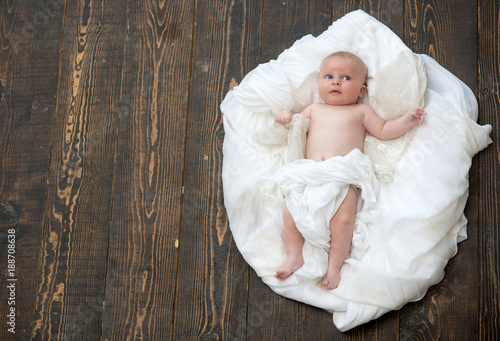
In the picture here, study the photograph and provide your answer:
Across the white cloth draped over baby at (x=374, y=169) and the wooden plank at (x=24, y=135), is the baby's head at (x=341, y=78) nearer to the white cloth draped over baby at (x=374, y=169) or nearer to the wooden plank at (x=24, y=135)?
the white cloth draped over baby at (x=374, y=169)

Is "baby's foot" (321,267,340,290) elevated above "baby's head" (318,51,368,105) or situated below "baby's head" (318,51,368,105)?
below

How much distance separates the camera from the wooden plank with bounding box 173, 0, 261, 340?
5.14 feet

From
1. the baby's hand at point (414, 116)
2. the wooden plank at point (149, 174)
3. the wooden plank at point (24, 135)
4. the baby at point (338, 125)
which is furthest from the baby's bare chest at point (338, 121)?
the wooden plank at point (24, 135)

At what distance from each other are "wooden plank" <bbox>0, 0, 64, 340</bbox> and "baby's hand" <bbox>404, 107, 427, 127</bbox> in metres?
1.24

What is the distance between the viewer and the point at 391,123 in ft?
4.95

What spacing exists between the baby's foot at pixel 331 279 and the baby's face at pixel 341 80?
520 millimetres

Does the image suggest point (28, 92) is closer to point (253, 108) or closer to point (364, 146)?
point (253, 108)

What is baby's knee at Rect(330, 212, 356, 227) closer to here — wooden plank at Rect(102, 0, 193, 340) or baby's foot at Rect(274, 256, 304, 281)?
baby's foot at Rect(274, 256, 304, 281)

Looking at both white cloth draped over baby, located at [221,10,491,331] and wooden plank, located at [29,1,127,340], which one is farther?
wooden plank, located at [29,1,127,340]

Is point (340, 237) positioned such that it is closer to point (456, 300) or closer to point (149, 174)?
point (456, 300)

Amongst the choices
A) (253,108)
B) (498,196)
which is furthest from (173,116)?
(498,196)

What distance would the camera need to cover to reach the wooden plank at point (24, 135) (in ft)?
5.48

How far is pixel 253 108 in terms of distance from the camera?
1.61 metres

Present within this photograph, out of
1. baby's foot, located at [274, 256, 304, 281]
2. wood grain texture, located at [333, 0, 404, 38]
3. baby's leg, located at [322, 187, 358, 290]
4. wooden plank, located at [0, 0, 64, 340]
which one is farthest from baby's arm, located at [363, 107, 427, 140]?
wooden plank, located at [0, 0, 64, 340]
